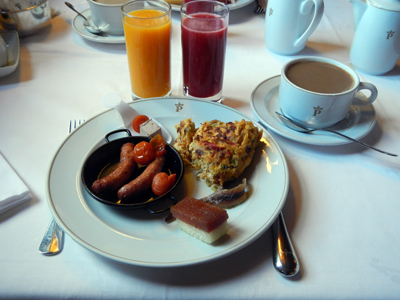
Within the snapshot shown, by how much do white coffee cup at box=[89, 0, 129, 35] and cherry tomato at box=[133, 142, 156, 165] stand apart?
3.20 feet

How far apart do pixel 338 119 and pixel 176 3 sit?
1.35 meters

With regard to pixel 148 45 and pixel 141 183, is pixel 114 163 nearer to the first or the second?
pixel 141 183

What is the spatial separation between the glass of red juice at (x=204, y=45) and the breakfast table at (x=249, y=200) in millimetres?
143

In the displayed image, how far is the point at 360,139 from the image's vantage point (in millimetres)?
1282

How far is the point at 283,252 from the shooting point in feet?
2.89

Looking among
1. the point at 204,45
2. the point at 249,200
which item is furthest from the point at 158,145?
the point at 204,45

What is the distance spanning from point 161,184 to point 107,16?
119cm

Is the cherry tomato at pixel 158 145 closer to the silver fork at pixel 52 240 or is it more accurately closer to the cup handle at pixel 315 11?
the silver fork at pixel 52 240

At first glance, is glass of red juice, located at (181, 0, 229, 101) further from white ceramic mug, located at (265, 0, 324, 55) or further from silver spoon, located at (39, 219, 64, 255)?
silver spoon, located at (39, 219, 64, 255)

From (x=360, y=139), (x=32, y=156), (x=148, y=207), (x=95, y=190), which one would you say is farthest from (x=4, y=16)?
(x=360, y=139)

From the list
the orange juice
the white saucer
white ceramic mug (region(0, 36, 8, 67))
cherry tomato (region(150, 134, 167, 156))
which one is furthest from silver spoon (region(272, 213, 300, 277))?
white ceramic mug (region(0, 36, 8, 67))

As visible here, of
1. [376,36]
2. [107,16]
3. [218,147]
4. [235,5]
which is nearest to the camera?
[218,147]

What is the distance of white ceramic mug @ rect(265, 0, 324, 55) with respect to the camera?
5.11 feet

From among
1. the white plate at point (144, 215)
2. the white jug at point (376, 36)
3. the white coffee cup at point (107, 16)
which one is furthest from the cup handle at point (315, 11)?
the white coffee cup at point (107, 16)
